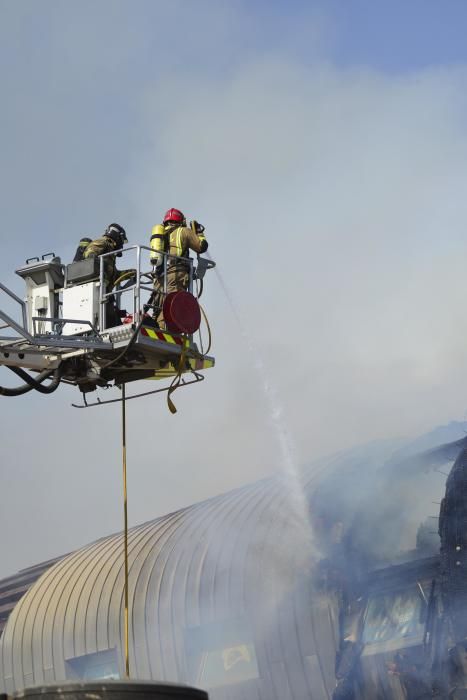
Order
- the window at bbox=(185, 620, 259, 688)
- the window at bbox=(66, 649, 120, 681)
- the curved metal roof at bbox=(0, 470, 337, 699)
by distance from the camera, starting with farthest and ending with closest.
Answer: the window at bbox=(66, 649, 120, 681), the window at bbox=(185, 620, 259, 688), the curved metal roof at bbox=(0, 470, 337, 699)

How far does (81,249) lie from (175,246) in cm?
91

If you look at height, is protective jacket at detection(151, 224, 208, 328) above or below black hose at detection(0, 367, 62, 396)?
above

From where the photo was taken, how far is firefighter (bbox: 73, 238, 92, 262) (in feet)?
29.2

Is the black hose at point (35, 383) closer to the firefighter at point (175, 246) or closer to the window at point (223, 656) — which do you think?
the firefighter at point (175, 246)

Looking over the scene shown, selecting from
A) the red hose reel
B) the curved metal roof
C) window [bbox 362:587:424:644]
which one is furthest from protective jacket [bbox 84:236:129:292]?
the curved metal roof

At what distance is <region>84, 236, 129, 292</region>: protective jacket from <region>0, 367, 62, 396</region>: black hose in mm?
985

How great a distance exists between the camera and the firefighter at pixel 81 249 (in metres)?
8.90

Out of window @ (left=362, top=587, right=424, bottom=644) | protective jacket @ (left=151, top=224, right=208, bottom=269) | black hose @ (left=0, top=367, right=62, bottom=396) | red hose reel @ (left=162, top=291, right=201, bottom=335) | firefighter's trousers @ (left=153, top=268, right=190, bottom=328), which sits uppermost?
protective jacket @ (left=151, top=224, right=208, bottom=269)

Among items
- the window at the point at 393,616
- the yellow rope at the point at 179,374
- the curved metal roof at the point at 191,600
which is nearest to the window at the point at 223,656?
the curved metal roof at the point at 191,600

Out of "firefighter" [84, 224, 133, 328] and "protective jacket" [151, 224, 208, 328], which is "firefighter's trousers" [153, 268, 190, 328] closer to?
"protective jacket" [151, 224, 208, 328]

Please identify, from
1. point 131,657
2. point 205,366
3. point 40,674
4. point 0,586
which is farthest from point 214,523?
point 0,586

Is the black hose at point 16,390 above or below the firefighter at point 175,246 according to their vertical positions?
below

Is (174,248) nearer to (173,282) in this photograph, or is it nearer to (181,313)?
(173,282)

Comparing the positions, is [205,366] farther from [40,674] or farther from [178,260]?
[40,674]
